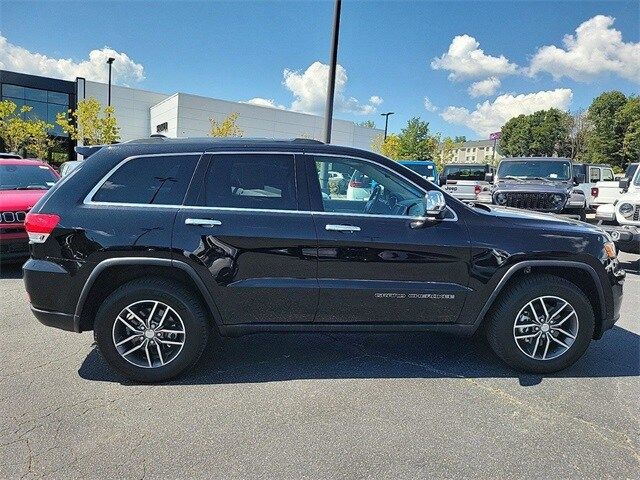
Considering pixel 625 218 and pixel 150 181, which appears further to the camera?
pixel 625 218

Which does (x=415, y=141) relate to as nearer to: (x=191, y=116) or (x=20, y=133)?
(x=191, y=116)

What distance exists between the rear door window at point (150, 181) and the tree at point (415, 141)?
43063 mm

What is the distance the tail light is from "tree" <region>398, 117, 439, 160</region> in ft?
143

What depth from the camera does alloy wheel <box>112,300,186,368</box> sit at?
3234mm

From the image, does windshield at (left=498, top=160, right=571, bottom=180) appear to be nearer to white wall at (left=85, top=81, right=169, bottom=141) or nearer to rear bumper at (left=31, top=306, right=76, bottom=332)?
rear bumper at (left=31, top=306, right=76, bottom=332)

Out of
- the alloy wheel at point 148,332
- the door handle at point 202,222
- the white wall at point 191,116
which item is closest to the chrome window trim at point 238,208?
the door handle at point 202,222

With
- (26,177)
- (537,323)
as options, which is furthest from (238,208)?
(26,177)

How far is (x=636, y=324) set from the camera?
A: 486 centimetres

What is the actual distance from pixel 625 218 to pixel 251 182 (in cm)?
724

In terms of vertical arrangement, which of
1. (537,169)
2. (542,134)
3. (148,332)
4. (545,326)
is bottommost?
(148,332)

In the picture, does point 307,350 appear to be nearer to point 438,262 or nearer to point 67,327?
point 438,262

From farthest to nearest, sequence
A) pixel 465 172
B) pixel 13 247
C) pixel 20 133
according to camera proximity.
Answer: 1. pixel 20 133
2. pixel 465 172
3. pixel 13 247

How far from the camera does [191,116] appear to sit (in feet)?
117

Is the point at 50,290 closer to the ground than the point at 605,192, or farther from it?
closer to the ground
